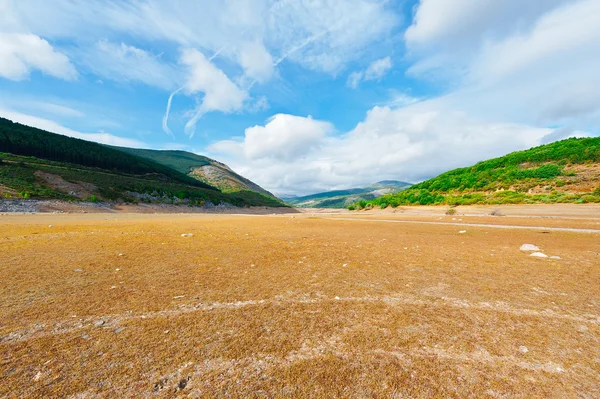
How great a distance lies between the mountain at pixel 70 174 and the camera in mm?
48281

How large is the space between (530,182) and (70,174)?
103m

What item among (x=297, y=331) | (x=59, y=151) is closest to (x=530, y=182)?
(x=297, y=331)

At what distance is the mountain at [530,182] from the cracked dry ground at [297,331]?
1868 inches

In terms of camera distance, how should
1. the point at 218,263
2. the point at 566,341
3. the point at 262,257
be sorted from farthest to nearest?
the point at 262,257, the point at 218,263, the point at 566,341

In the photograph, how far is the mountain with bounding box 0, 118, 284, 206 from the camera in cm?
4828

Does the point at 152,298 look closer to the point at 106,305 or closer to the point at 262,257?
the point at 106,305

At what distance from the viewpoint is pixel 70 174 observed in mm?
58938

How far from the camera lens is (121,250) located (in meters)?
9.56

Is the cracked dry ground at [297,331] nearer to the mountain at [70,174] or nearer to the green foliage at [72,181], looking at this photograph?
the mountain at [70,174]

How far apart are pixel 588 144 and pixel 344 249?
77028 millimetres

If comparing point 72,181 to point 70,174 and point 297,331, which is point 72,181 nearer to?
point 70,174

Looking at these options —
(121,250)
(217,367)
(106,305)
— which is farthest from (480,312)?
(121,250)

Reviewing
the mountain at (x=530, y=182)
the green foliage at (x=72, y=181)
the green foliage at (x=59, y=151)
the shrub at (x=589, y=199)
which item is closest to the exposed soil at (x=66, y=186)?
the green foliage at (x=72, y=181)

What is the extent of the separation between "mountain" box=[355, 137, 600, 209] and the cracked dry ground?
156ft
